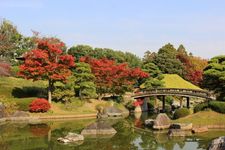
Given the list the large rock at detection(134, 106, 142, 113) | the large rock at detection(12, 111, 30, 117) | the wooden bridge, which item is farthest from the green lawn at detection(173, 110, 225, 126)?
the large rock at detection(134, 106, 142, 113)

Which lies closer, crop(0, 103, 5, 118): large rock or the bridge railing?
crop(0, 103, 5, 118): large rock

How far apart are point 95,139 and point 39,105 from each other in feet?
57.1

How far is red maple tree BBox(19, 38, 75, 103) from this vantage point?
48.1m

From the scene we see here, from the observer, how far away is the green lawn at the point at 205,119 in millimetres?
37438

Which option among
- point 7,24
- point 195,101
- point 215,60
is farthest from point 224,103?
point 7,24

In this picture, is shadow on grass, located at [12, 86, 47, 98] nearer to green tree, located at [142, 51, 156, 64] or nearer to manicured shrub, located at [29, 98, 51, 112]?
manicured shrub, located at [29, 98, 51, 112]

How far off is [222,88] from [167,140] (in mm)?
12954

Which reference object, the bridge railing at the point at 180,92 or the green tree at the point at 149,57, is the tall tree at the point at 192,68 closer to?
the green tree at the point at 149,57

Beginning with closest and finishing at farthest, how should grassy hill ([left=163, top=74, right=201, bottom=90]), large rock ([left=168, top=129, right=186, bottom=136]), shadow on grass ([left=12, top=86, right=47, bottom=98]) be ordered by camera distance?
1. large rock ([left=168, top=129, right=186, bottom=136])
2. shadow on grass ([left=12, top=86, right=47, bottom=98])
3. grassy hill ([left=163, top=74, right=201, bottom=90])

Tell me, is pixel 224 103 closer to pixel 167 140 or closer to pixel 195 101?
pixel 167 140

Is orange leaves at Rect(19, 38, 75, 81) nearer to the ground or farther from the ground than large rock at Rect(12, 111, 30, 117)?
farther from the ground

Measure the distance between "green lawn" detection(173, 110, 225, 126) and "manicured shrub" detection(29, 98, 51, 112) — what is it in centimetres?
1759

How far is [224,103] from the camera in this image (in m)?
39.0

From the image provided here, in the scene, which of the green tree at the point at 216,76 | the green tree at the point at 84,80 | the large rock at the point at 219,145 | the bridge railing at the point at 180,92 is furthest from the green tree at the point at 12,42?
the large rock at the point at 219,145
